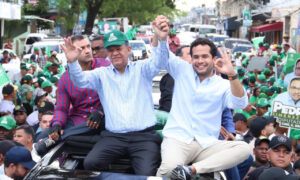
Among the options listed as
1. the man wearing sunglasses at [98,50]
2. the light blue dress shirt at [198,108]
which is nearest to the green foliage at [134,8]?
the man wearing sunglasses at [98,50]

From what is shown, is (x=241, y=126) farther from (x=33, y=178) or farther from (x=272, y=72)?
(x=272, y=72)

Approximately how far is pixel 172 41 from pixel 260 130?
4.03 metres

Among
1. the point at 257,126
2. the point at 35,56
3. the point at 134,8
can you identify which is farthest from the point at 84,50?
the point at 134,8

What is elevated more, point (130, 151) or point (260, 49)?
point (260, 49)

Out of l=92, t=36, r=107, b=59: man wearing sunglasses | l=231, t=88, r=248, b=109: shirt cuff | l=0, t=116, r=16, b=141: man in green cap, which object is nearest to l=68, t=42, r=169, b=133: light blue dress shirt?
l=231, t=88, r=248, b=109: shirt cuff

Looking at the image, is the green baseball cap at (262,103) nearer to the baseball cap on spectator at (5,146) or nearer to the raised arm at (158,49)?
the raised arm at (158,49)

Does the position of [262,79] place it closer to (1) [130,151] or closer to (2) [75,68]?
(1) [130,151]

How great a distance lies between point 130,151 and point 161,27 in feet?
4.15

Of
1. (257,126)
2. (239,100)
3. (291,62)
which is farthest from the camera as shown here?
(291,62)

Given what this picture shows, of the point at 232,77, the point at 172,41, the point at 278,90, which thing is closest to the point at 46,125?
the point at 232,77

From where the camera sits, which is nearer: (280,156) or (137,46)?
(280,156)

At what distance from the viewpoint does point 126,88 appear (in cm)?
506

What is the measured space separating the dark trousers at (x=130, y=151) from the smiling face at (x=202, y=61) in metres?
0.80

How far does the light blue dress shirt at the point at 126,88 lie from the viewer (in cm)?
500
